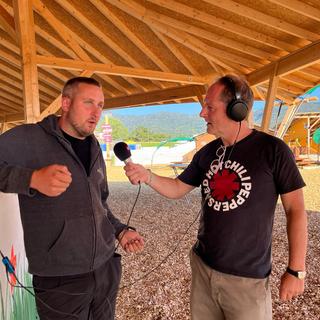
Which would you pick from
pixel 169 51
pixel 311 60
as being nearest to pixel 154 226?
pixel 169 51

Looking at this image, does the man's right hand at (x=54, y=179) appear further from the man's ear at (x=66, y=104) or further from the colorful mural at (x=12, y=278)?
the man's ear at (x=66, y=104)

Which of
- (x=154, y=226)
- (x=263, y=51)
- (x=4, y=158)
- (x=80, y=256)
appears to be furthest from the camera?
(x=154, y=226)

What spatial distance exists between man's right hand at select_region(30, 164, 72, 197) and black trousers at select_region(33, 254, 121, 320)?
0.56m

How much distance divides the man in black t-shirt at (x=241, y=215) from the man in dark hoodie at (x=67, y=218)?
0.30m

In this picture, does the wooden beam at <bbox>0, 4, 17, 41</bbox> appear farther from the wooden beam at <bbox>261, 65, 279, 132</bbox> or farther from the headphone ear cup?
the headphone ear cup

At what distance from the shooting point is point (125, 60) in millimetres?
6367

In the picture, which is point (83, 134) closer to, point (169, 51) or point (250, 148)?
point (250, 148)

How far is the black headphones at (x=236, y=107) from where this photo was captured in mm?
1465

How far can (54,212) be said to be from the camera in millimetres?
1456

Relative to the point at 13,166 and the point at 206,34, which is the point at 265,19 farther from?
the point at 13,166

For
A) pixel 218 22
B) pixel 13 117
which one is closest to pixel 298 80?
pixel 218 22

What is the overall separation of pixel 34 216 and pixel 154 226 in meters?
4.48

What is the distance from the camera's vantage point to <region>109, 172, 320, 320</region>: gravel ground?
2754mm

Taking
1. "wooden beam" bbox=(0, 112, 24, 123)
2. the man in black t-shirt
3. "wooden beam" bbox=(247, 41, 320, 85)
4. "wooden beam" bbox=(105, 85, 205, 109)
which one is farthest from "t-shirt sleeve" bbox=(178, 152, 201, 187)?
"wooden beam" bbox=(0, 112, 24, 123)
